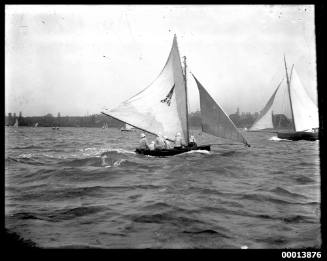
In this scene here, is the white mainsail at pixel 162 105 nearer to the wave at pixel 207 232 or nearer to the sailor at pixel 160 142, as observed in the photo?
the sailor at pixel 160 142

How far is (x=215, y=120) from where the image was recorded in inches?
982

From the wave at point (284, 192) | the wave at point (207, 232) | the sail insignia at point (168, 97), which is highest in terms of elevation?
the sail insignia at point (168, 97)

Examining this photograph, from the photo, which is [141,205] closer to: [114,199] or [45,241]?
[114,199]

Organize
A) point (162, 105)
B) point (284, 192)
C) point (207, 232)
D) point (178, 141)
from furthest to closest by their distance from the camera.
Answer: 1. point (162, 105)
2. point (178, 141)
3. point (284, 192)
4. point (207, 232)

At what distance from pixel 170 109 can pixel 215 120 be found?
11.3ft

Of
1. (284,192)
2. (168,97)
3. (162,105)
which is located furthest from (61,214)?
(168,97)

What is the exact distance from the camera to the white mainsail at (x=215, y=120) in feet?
79.9

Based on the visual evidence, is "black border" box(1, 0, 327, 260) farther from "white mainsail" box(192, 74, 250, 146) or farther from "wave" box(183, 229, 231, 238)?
"white mainsail" box(192, 74, 250, 146)

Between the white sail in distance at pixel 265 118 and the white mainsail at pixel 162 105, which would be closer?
the white mainsail at pixel 162 105

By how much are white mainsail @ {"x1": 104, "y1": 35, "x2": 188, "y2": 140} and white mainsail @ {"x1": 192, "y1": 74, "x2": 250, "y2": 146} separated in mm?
1464

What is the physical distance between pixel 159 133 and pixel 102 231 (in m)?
17.6
